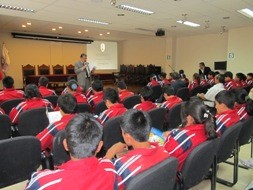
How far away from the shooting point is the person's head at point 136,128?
1.56m

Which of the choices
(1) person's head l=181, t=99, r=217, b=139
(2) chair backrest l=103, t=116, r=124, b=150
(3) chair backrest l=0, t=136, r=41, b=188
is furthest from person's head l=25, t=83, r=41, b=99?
(1) person's head l=181, t=99, r=217, b=139

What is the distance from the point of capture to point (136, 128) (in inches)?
61.8

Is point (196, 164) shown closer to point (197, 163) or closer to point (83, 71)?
point (197, 163)

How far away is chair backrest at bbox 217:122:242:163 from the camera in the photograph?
2.19 meters

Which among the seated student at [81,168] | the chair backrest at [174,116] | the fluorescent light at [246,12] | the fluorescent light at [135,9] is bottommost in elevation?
the chair backrest at [174,116]

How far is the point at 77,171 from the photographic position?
43.5 inches

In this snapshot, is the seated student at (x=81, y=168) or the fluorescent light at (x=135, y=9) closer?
the seated student at (x=81, y=168)

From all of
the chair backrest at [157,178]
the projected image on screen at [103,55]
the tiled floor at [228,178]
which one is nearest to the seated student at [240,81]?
the tiled floor at [228,178]

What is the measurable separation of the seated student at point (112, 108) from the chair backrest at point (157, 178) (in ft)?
5.00

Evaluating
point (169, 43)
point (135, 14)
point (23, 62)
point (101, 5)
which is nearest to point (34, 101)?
point (101, 5)

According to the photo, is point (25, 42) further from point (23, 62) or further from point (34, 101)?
point (34, 101)

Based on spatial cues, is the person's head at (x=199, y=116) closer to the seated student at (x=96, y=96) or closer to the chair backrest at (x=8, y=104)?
the seated student at (x=96, y=96)

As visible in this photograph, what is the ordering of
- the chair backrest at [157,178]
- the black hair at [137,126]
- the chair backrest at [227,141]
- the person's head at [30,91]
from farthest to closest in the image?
1. the person's head at [30,91]
2. the chair backrest at [227,141]
3. the black hair at [137,126]
4. the chair backrest at [157,178]

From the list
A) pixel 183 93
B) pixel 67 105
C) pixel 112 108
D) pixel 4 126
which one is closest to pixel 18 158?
pixel 67 105
